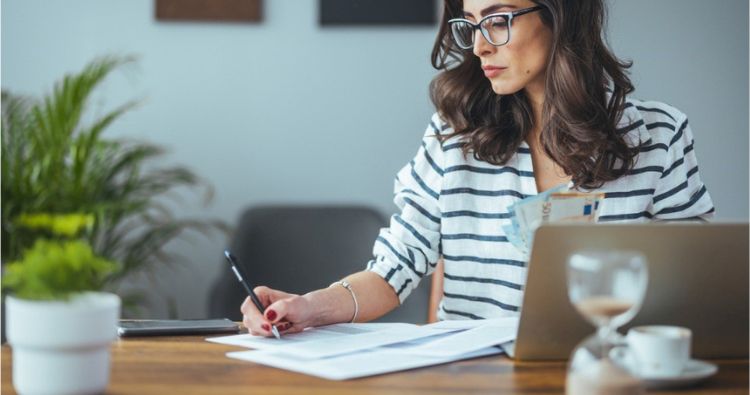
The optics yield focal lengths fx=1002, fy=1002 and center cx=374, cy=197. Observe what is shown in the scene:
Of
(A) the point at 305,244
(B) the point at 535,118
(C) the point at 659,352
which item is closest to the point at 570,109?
(B) the point at 535,118

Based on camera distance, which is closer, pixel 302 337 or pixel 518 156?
pixel 302 337

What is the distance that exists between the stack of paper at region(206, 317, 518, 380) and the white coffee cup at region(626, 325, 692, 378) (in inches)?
9.9

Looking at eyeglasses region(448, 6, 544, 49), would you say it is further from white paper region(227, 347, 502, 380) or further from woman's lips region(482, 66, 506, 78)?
white paper region(227, 347, 502, 380)

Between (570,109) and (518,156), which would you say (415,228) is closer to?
(518,156)

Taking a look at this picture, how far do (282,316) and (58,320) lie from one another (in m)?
0.55

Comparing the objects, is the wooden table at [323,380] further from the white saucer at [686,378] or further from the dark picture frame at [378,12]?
the dark picture frame at [378,12]

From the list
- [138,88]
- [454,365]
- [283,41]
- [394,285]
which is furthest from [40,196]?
[454,365]

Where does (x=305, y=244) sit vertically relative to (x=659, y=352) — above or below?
below

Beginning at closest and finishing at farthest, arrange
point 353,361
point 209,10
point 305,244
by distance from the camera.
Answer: point 353,361
point 305,244
point 209,10

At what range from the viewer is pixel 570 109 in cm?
203

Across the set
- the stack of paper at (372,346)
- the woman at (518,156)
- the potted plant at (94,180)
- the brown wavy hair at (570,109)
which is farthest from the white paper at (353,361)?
the potted plant at (94,180)

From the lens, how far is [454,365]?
136 centimetres

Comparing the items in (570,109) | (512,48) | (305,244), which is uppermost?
(512,48)

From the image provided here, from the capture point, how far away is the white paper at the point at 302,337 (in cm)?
151
